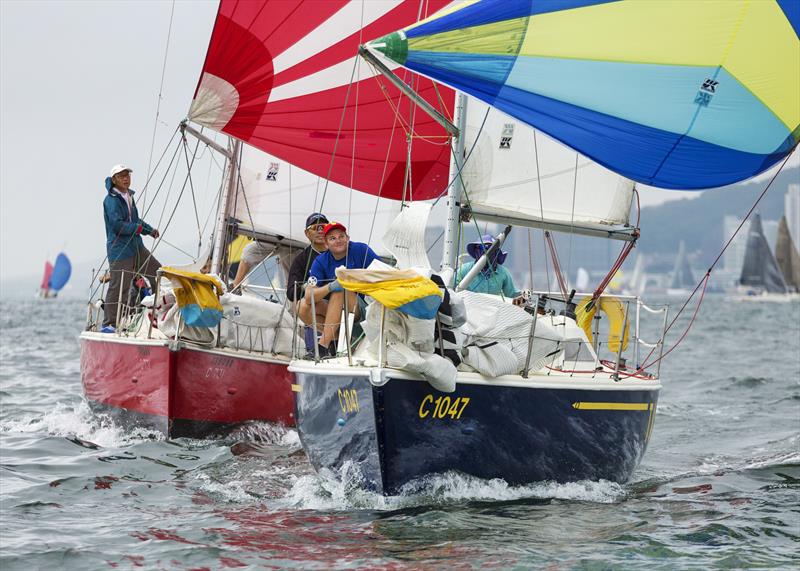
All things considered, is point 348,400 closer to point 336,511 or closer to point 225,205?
point 336,511

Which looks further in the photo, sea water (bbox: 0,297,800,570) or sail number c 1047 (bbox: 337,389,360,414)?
sail number c 1047 (bbox: 337,389,360,414)

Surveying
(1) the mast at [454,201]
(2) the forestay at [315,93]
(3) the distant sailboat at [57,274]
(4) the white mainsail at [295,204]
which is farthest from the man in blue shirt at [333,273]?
(3) the distant sailboat at [57,274]

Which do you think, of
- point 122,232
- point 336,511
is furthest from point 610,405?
point 122,232

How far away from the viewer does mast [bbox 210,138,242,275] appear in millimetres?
11467

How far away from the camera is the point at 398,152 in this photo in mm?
11453

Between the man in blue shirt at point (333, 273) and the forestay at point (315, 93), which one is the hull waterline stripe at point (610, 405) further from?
the forestay at point (315, 93)

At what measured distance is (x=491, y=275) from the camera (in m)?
8.48

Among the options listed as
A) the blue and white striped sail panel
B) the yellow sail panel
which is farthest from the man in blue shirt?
the blue and white striped sail panel

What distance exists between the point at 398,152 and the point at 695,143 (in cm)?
502

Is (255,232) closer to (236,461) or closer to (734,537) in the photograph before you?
(236,461)

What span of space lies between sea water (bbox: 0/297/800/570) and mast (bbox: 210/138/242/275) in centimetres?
223

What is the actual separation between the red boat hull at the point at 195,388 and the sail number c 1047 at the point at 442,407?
3.57m

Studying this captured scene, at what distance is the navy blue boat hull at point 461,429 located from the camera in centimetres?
605

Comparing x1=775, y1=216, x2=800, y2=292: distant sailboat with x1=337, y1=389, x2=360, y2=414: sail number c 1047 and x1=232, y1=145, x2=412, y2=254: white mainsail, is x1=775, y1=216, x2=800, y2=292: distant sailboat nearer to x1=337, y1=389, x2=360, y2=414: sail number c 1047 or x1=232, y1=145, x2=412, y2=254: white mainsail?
x1=232, y1=145, x2=412, y2=254: white mainsail
